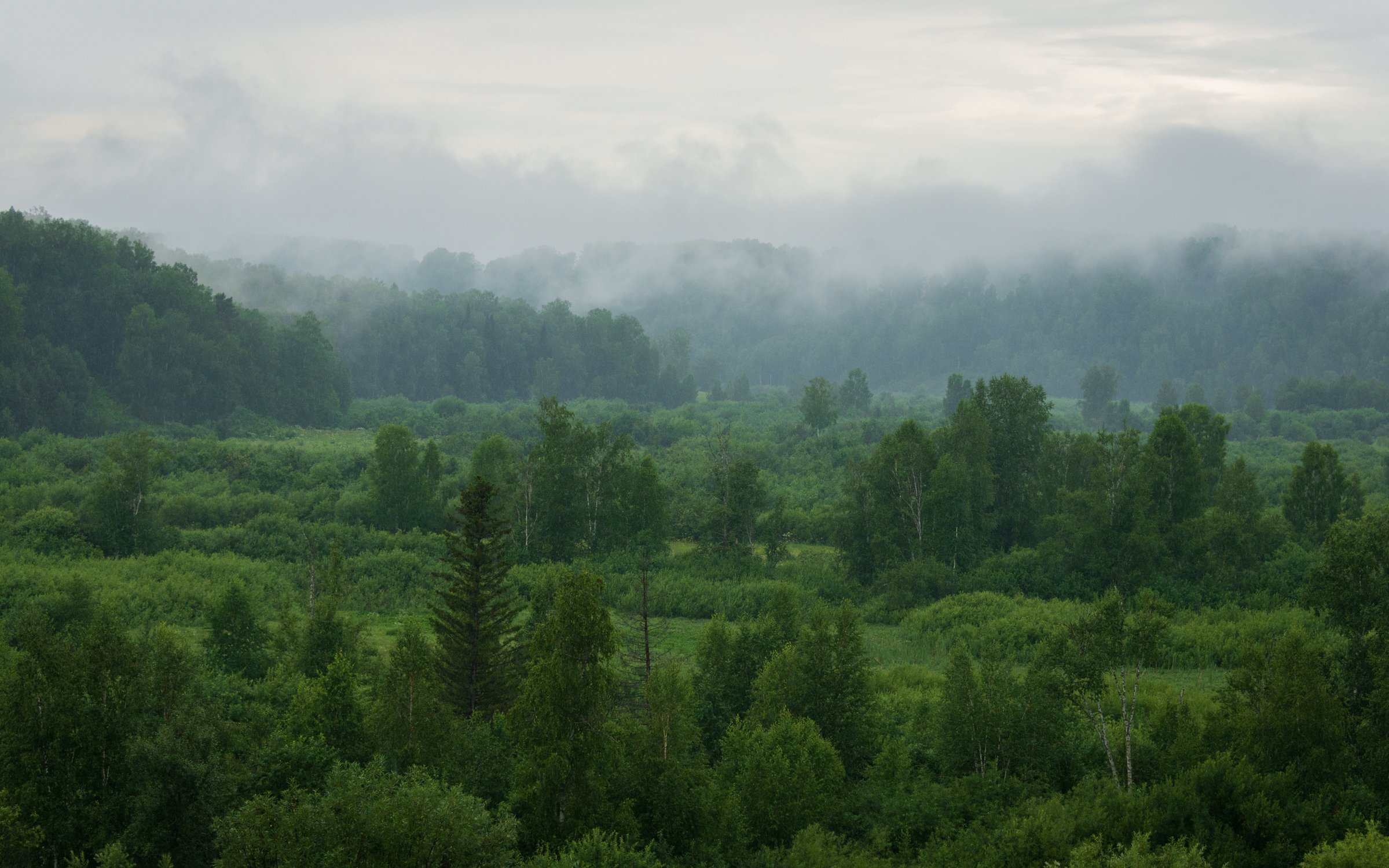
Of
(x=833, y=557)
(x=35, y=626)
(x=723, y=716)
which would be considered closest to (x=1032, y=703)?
(x=723, y=716)

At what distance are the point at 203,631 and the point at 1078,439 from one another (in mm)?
46971

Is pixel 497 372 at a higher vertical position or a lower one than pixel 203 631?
higher

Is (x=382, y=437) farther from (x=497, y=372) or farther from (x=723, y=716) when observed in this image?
(x=497, y=372)

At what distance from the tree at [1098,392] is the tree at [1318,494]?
9016 cm

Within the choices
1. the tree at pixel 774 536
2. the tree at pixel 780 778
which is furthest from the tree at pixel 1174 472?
the tree at pixel 780 778

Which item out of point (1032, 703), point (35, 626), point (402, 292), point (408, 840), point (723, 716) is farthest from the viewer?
point (402, 292)

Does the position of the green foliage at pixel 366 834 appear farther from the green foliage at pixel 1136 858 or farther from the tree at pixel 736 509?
the tree at pixel 736 509

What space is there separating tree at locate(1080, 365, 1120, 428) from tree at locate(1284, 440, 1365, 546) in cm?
9016

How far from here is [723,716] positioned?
36.3m

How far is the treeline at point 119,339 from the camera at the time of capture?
302 ft

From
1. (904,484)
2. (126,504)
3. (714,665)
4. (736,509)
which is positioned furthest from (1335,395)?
(126,504)

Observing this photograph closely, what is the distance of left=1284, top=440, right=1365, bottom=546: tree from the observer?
188ft

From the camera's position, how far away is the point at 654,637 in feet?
162

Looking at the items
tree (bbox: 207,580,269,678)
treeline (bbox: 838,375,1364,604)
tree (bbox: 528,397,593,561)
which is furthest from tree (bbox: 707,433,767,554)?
tree (bbox: 207,580,269,678)
